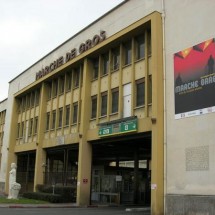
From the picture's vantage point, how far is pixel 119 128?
87.7ft

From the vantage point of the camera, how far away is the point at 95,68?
32406mm

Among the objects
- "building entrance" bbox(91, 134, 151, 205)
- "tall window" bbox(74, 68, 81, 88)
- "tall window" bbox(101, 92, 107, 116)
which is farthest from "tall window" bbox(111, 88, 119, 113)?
"tall window" bbox(74, 68, 81, 88)

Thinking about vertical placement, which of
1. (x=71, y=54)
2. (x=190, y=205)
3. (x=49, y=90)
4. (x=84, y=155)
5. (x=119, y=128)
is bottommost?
(x=190, y=205)

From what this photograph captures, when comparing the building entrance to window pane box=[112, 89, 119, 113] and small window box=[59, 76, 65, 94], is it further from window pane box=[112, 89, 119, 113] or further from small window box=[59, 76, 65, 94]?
small window box=[59, 76, 65, 94]

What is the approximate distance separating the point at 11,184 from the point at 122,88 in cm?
1333

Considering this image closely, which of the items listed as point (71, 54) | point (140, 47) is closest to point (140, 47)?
point (140, 47)

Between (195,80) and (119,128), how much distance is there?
7119mm

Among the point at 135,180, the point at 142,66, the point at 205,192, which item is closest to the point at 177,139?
the point at 205,192

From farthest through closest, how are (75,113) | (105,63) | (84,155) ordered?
(75,113)
(105,63)
(84,155)

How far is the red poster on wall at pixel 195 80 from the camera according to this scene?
2083cm

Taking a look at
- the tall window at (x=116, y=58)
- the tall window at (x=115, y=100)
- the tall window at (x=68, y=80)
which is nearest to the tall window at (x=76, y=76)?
the tall window at (x=68, y=80)

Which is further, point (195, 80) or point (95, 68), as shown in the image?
point (95, 68)

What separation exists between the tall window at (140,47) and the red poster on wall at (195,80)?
168 inches

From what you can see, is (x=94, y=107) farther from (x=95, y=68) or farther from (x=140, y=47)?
(x=140, y=47)
